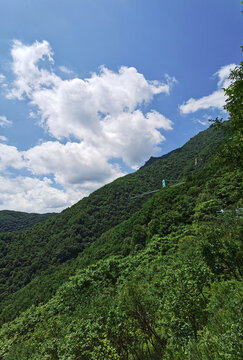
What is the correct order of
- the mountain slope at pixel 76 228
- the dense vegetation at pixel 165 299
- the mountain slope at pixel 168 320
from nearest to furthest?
the mountain slope at pixel 168 320 → the dense vegetation at pixel 165 299 → the mountain slope at pixel 76 228

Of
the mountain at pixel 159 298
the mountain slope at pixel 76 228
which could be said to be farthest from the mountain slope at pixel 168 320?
the mountain slope at pixel 76 228

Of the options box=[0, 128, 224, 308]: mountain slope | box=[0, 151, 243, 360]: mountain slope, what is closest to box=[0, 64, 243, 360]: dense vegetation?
box=[0, 151, 243, 360]: mountain slope

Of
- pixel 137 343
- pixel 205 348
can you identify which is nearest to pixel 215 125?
pixel 205 348

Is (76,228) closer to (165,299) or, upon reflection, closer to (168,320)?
(165,299)

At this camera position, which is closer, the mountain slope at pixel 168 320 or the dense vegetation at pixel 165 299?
the mountain slope at pixel 168 320

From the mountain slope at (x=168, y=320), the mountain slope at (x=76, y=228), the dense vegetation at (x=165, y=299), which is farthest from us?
the mountain slope at (x=76, y=228)

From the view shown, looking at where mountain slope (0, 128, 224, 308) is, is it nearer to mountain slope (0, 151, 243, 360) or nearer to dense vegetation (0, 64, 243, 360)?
dense vegetation (0, 64, 243, 360)

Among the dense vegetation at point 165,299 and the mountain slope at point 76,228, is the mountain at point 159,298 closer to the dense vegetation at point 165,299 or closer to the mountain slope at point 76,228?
the dense vegetation at point 165,299

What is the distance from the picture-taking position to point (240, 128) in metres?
8.20

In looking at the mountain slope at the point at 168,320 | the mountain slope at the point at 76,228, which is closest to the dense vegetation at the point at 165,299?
the mountain slope at the point at 168,320

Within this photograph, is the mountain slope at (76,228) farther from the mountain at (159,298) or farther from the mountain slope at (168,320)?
the mountain slope at (168,320)

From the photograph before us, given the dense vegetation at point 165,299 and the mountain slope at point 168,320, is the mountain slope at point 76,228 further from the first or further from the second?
the mountain slope at point 168,320

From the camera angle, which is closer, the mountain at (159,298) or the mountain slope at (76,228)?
the mountain at (159,298)

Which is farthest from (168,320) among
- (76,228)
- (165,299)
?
(76,228)
